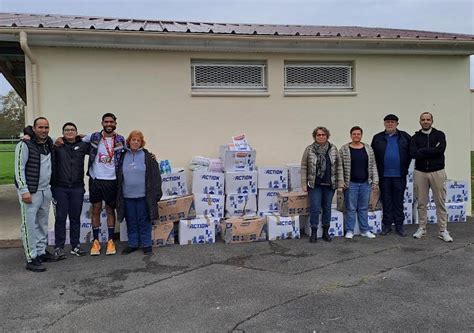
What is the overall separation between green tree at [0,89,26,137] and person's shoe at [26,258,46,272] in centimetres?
4878

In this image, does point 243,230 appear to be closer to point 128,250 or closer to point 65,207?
point 128,250

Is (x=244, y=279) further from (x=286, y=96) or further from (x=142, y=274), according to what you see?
(x=286, y=96)

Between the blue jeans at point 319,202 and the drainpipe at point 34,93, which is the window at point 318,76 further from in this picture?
the drainpipe at point 34,93

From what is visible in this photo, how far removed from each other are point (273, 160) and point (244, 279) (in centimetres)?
308

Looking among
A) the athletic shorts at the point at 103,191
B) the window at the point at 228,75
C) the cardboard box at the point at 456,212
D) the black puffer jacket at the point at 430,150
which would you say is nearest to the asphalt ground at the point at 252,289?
the athletic shorts at the point at 103,191

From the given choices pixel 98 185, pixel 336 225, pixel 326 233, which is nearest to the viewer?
pixel 98 185

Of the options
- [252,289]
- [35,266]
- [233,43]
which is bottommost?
[252,289]

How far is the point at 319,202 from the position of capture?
6.22m

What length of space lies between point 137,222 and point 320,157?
2.75m

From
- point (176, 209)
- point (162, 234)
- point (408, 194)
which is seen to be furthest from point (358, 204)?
point (162, 234)

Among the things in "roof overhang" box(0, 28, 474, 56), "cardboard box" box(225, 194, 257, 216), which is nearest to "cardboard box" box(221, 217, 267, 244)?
"cardboard box" box(225, 194, 257, 216)

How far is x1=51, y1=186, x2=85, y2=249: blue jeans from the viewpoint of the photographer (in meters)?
5.38

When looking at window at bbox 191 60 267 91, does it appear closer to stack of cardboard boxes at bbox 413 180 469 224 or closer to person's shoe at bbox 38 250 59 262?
person's shoe at bbox 38 250 59 262

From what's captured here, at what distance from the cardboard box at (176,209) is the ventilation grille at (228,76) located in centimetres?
208
